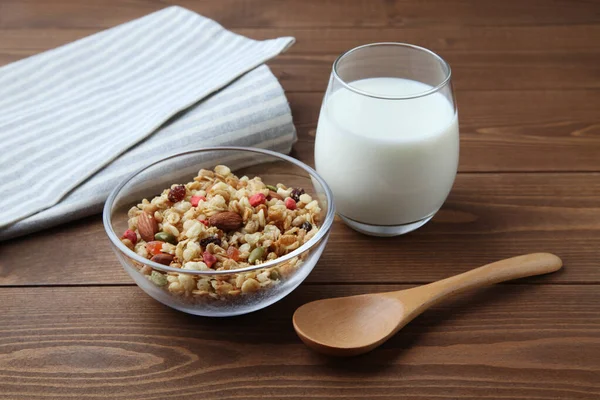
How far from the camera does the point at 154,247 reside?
0.75 meters

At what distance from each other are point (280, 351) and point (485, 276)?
0.79 ft

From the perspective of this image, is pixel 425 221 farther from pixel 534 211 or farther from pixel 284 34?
pixel 284 34

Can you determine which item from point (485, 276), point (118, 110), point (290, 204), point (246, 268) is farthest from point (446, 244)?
point (118, 110)

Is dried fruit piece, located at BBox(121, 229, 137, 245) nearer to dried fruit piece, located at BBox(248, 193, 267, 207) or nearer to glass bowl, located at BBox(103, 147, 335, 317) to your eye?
glass bowl, located at BBox(103, 147, 335, 317)

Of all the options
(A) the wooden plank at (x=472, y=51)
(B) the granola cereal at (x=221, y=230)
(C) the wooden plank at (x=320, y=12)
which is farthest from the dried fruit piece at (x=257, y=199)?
(C) the wooden plank at (x=320, y=12)

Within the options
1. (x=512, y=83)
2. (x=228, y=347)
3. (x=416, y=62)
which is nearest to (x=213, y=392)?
(x=228, y=347)

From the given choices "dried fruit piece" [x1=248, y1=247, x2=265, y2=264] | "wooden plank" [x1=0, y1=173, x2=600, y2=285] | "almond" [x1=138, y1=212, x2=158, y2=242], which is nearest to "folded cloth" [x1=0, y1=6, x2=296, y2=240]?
"wooden plank" [x1=0, y1=173, x2=600, y2=285]

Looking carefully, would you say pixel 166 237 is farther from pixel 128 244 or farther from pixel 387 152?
pixel 387 152

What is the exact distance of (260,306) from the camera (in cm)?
75

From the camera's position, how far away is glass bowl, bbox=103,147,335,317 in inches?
27.8

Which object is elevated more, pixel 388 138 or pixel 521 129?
pixel 388 138

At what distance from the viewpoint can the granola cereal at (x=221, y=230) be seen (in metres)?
0.71

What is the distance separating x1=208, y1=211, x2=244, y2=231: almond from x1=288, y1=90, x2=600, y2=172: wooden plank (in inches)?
10.5

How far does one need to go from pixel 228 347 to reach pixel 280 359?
0.05m
